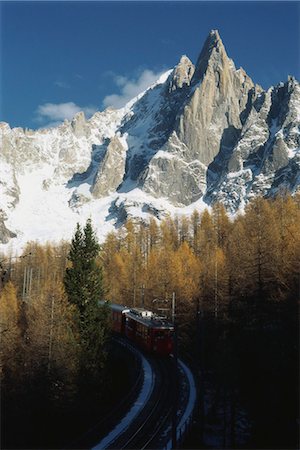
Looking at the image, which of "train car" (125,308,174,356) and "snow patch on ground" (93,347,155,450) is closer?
"snow patch on ground" (93,347,155,450)

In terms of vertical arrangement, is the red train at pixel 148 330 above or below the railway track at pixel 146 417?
above

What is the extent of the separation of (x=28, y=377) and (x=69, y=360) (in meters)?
5.71

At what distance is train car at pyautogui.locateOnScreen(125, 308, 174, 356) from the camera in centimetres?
4094

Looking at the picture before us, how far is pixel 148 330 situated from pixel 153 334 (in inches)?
34.5

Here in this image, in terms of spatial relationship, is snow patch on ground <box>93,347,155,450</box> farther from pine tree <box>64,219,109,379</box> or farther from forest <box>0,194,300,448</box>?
pine tree <box>64,219,109,379</box>

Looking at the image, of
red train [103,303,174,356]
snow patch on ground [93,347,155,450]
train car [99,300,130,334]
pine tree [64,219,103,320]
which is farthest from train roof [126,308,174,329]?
pine tree [64,219,103,320]

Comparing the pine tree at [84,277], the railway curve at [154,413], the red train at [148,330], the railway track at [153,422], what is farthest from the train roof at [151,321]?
the pine tree at [84,277]

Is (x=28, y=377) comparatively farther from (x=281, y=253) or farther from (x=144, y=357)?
(x=281, y=253)

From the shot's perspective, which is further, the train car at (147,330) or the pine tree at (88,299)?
the train car at (147,330)

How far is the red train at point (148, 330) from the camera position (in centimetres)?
4097

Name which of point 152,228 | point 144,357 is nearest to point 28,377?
point 144,357

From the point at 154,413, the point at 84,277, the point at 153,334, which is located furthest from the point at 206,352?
the point at 84,277

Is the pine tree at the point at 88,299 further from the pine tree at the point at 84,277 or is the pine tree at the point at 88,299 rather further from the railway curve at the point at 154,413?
the railway curve at the point at 154,413

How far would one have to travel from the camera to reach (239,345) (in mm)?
37281
